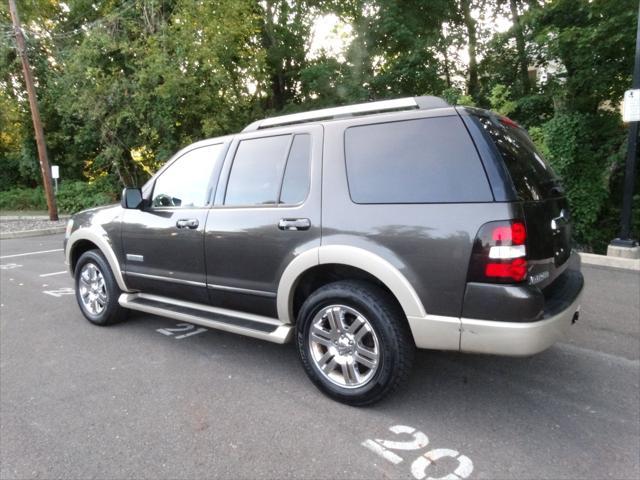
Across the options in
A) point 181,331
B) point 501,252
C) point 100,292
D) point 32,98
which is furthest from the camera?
point 32,98

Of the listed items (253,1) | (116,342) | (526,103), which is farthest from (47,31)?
(116,342)

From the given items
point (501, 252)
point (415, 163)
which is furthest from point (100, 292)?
point (501, 252)

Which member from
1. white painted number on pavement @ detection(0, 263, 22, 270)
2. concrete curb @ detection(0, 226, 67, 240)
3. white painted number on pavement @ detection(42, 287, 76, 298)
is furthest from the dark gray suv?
concrete curb @ detection(0, 226, 67, 240)

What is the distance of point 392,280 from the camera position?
2787 mm

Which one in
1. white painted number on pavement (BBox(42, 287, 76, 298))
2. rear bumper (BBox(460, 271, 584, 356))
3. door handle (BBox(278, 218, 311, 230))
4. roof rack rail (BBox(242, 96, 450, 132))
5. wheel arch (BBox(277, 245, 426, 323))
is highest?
roof rack rail (BBox(242, 96, 450, 132))

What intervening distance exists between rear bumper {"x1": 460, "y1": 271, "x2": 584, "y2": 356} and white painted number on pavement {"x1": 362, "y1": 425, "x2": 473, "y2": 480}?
0.58 metres

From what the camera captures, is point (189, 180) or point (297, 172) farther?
point (189, 180)

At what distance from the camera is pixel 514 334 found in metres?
2.50

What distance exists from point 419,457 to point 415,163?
1681 mm

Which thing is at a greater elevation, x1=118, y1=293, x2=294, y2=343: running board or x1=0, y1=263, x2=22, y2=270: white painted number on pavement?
x1=118, y1=293, x2=294, y2=343: running board

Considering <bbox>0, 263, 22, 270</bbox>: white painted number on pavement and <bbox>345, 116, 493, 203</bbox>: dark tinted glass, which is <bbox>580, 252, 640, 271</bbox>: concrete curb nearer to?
<bbox>345, 116, 493, 203</bbox>: dark tinted glass

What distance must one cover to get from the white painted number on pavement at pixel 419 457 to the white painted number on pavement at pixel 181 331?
2.41 meters

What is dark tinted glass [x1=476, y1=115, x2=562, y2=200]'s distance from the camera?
2.70 metres

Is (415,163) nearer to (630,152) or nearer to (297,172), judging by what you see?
(297,172)
